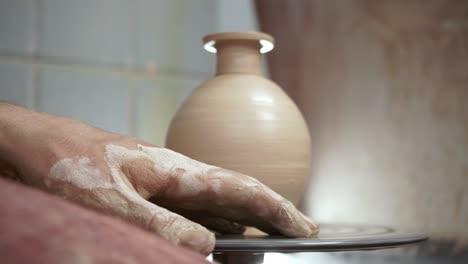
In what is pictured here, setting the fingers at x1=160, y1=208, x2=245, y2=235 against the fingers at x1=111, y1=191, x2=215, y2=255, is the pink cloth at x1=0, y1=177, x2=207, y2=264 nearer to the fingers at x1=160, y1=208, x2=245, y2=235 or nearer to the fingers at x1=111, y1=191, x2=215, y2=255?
the fingers at x1=111, y1=191, x2=215, y2=255

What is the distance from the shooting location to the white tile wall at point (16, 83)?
4.32 ft

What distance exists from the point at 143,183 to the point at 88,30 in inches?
35.3

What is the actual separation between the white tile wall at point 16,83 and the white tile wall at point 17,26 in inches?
A: 1.4

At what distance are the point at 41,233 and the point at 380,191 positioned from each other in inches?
50.9

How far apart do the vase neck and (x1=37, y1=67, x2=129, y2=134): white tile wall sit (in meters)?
0.54

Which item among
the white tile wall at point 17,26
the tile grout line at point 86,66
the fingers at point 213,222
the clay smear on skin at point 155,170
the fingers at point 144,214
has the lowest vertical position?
the fingers at point 213,222

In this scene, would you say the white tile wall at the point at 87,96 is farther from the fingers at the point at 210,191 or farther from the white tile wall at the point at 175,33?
the fingers at the point at 210,191

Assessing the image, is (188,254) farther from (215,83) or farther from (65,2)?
(65,2)

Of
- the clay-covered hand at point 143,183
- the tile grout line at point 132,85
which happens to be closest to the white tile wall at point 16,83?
the tile grout line at point 132,85

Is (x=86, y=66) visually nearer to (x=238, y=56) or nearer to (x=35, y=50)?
(x=35, y=50)

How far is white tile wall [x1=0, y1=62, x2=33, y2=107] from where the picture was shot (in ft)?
4.32

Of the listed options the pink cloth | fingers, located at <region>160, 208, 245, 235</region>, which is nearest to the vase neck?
fingers, located at <region>160, 208, 245, 235</region>

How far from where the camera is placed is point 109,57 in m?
1.47

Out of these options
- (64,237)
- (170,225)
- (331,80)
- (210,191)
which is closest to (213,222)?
(210,191)
